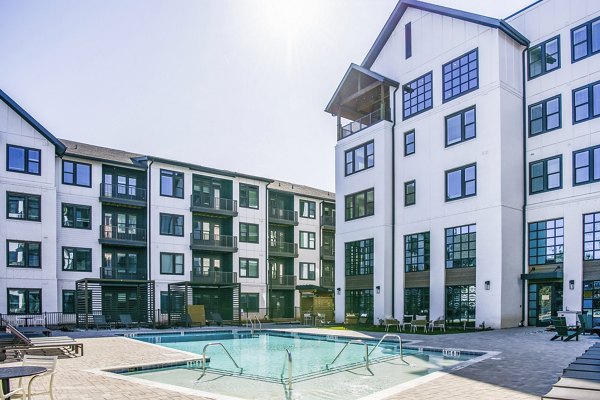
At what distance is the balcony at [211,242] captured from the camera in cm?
3843

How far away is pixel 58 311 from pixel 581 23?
31.3 metres

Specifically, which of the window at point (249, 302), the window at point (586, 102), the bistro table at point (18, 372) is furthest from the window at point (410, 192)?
the bistro table at point (18, 372)

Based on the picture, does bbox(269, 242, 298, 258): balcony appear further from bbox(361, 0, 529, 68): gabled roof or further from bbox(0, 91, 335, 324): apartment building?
bbox(361, 0, 529, 68): gabled roof

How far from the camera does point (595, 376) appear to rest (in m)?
6.09

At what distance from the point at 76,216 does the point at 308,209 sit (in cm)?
1966

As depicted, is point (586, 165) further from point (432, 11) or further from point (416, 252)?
point (432, 11)

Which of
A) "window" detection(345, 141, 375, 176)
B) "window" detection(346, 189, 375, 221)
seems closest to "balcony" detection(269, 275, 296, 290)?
"window" detection(346, 189, 375, 221)

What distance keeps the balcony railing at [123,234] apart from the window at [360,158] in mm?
14351

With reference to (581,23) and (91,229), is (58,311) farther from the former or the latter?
(581,23)

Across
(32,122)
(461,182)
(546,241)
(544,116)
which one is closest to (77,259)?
(32,122)

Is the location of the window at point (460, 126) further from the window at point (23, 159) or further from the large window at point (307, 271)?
the window at point (23, 159)

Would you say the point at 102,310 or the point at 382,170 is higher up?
the point at 382,170

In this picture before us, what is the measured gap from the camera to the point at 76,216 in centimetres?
3347

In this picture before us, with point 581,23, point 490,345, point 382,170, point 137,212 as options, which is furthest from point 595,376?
point 137,212
